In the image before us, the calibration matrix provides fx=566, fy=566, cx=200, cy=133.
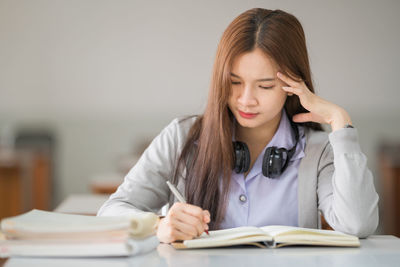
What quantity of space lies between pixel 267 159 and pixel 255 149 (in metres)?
0.12

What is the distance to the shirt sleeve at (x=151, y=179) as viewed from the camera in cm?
157

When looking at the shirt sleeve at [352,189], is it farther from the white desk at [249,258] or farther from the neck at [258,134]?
the neck at [258,134]

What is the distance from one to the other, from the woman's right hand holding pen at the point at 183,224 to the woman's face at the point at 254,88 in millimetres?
397

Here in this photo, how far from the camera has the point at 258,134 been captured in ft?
5.74

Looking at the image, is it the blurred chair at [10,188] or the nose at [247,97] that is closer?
the nose at [247,97]

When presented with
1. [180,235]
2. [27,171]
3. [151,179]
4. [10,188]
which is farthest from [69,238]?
[27,171]

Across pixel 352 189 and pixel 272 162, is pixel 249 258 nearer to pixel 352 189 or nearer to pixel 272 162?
pixel 352 189

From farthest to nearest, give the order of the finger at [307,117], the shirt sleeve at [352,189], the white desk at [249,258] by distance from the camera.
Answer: the finger at [307,117] → the shirt sleeve at [352,189] → the white desk at [249,258]

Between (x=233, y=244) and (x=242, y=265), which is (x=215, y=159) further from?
(x=242, y=265)

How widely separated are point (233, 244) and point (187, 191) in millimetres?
442

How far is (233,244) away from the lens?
1211mm

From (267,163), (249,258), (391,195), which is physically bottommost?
(391,195)

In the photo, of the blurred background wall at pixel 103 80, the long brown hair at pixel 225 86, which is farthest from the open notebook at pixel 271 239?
the blurred background wall at pixel 103 80

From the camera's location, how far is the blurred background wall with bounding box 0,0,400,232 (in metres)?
6.02
